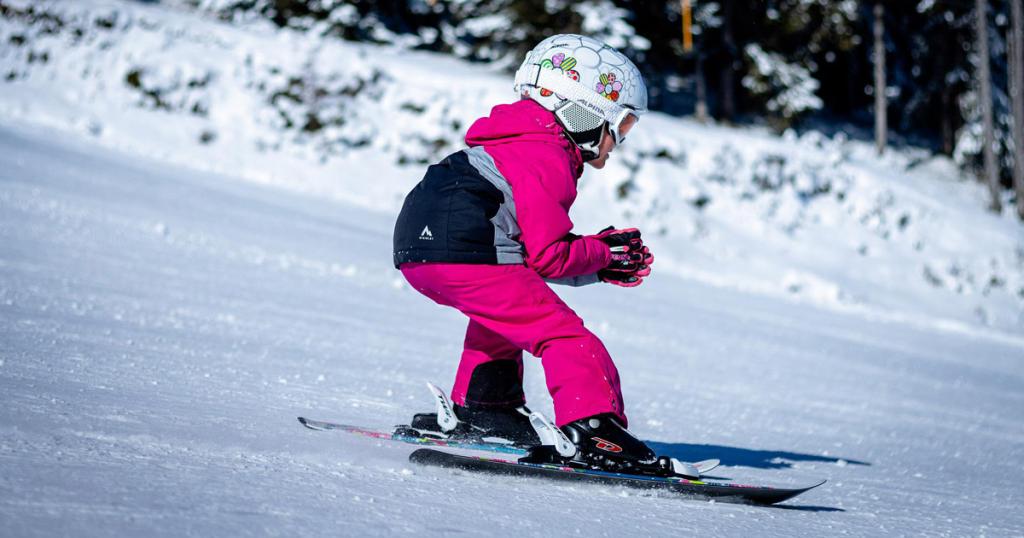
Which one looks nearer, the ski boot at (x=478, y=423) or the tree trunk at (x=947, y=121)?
the ski boot at (x=478, y=423)

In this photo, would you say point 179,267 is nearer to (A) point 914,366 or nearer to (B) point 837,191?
(A) point 914,366

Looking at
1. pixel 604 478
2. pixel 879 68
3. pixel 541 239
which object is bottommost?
pixel 604 478

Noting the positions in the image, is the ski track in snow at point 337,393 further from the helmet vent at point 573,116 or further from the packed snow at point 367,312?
the helmet vent at point 573,116

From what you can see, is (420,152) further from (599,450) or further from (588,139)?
(599,450)

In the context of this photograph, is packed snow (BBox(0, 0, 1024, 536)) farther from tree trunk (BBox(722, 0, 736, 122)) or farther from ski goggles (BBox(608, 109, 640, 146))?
tree trunk (BBox(722, 0, 736, 122))

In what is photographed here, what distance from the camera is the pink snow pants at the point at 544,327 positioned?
278 cm

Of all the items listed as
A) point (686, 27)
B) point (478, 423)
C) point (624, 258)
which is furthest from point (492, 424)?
point (686, 27)

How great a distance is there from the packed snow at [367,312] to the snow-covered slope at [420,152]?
6cm

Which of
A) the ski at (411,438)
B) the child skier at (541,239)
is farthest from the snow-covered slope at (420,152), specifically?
the ski at (411,438)

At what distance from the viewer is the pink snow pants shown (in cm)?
278

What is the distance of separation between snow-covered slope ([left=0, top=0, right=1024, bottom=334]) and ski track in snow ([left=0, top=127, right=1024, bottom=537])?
3227 millimetres

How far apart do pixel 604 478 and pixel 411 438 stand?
0.68 meters

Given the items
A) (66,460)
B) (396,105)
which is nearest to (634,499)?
(66,460)

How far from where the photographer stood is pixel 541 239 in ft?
9.04
